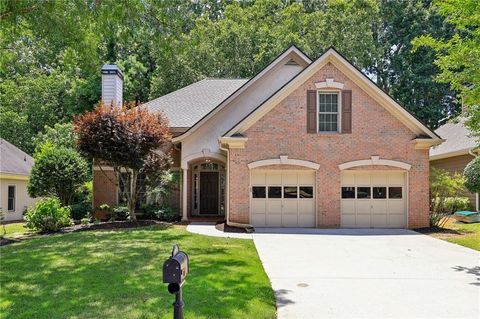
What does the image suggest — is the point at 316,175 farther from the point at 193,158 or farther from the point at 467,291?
the point at 467,291

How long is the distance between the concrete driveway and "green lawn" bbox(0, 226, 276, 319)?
58 cm

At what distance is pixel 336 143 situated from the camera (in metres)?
16.9

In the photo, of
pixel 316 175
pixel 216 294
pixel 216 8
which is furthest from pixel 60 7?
pixel 216 8

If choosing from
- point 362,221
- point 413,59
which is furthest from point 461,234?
point 413,59

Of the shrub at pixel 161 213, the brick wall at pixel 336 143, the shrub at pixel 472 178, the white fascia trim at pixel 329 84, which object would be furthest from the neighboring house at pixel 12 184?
the shrub at pixel 472 178

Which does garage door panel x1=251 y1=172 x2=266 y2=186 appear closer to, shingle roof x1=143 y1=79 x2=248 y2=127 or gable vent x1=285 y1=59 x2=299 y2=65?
shingle roof x1=143 y1=79 x2=248 y2=127

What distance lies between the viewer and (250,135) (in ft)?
55.1

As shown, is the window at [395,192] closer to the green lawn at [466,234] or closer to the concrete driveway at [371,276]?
the green lawn at [466,234]

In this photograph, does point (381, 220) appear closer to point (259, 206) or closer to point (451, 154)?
point (259, 206)

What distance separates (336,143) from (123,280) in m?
11.3

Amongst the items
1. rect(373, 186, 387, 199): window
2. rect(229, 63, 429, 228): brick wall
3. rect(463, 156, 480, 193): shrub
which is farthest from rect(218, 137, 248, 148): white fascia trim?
rect(463, 156, 480, 193): shrub

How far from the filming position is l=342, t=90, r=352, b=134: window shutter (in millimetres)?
16906

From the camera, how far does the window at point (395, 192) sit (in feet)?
56.2

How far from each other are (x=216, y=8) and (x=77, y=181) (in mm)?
29149
